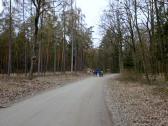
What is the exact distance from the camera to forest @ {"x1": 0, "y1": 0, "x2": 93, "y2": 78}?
39625mm

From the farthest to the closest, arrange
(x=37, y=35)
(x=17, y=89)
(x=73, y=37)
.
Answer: (x=73, y=37), (x=37, y=35), (x=17, y=89)

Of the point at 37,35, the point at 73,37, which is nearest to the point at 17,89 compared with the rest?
the point at 37,35

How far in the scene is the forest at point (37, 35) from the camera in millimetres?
39625

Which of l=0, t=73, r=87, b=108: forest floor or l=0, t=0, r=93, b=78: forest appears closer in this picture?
l=0, t=73, r=87, b=108: forest floor

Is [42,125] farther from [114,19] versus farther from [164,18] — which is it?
[114,19]

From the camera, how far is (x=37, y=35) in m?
44.6

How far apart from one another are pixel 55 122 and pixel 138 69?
1603 inches

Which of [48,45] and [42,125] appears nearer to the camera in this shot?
[42,125]

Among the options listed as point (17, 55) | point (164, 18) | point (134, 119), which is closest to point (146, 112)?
point (134, 119)

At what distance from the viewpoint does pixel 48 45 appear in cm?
7575

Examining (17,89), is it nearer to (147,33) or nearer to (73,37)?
(147,33)

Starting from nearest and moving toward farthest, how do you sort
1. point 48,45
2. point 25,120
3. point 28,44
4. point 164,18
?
point 25,120 → point 164,18 → point 28,44 → point 48,45

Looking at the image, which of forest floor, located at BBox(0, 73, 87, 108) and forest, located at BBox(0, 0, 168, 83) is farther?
forest, located at BBox(0, 0, 168, 83)

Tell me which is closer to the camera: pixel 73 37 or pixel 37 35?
pixel 37 35
